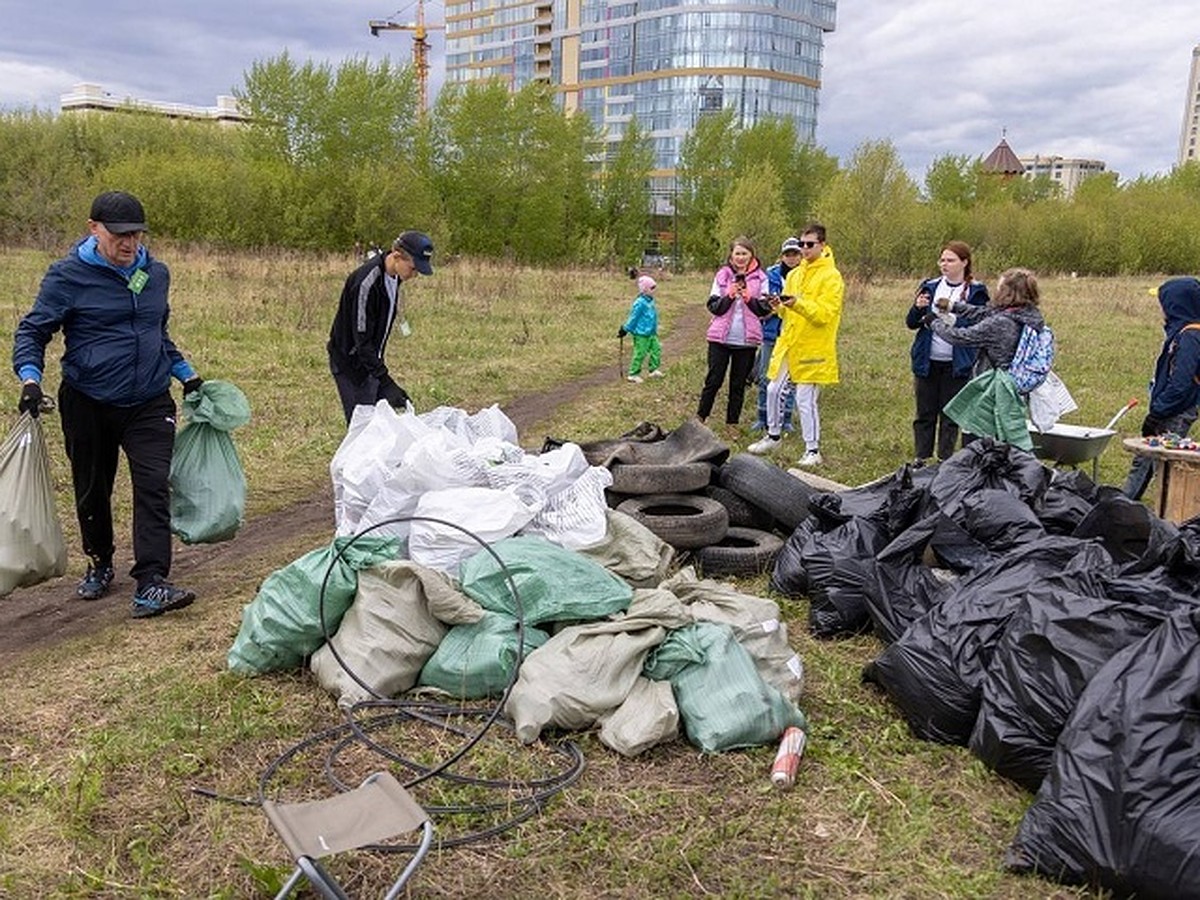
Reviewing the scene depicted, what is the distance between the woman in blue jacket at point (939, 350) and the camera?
6315 mm

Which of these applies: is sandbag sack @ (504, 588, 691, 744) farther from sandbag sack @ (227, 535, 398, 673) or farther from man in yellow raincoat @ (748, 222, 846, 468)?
man in yellow raincoat @ (748, 222, 846, 468)

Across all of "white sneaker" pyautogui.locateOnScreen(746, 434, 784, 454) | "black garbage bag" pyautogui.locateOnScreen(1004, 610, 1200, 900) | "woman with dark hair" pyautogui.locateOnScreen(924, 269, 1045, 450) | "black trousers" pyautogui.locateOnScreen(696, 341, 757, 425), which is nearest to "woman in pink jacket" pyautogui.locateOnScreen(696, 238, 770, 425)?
"black trousers" pyautogui.locateOnScreen(696, 341, 757, 425)

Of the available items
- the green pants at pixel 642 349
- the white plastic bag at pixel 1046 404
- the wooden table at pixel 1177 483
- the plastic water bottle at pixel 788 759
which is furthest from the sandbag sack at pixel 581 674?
the green pants at pixel 642 349

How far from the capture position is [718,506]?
4848 millimetres

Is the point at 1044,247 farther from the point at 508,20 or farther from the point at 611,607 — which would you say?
the point at 508,20

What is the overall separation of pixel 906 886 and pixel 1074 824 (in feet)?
1.48

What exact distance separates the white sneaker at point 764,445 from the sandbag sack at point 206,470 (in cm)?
409

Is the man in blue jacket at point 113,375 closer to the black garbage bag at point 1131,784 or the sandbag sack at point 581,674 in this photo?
the sandbag sack at point 581,674

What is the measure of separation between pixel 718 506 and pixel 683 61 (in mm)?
83250

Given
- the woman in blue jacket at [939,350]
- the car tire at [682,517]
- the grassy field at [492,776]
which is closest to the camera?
the grassy field at [492,776]

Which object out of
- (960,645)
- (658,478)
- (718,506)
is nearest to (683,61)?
(658,478)

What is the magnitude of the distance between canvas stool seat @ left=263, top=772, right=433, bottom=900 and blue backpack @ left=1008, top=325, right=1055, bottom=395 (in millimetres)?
4573

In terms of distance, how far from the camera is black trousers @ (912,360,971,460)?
6516 millimetres

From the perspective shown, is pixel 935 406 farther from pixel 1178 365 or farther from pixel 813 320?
pixel 1178 365
